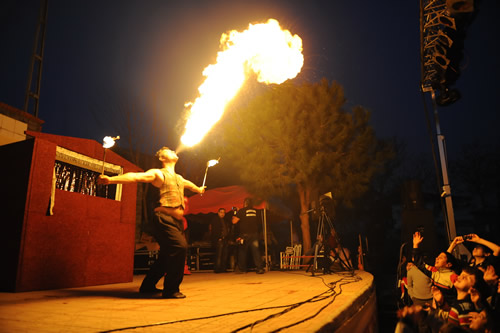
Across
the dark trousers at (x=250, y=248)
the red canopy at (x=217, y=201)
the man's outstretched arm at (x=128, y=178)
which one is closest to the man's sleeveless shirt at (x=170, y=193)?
the man's outstretched arm at (x=128, y=178)

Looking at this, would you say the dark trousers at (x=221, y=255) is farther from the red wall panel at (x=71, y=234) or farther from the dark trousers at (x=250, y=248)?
the red wall panel at (x=71, y=234)

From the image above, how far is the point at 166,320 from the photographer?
3154 millimetres

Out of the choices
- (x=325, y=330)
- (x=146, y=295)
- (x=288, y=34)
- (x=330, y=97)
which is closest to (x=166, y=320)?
(x=325, y=330)

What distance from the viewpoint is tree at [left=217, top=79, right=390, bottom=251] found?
647 inches

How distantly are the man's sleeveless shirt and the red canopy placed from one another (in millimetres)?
8859

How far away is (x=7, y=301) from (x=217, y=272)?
816 centimetres

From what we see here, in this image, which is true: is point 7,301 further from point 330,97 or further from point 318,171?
point 330,97

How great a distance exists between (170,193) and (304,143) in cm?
1200

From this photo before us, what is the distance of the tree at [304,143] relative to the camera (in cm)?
1642

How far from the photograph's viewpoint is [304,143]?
53.4 ft

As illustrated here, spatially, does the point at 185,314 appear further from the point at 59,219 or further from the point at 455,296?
the point at 59,219

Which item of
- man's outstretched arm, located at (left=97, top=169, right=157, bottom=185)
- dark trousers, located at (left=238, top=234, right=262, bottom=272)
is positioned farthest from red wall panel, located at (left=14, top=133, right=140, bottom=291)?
dark trousers, located at (left=238, top=234, right=262, bottom=272)

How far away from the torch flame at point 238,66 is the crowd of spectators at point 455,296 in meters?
4.38

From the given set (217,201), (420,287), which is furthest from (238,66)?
(217,201)
